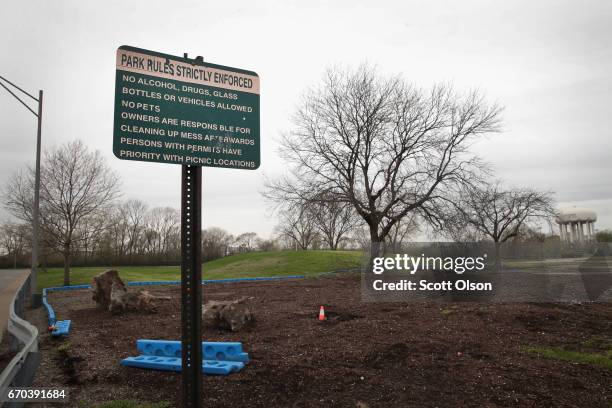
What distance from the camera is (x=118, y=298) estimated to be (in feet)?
36.2

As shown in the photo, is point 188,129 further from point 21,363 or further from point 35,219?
point 35,219

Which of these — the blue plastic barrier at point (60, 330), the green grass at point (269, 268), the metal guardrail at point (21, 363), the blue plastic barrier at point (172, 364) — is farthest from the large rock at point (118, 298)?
the green grass at point (269, 268)

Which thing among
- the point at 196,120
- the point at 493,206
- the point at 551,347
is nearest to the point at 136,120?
the point at 196,120

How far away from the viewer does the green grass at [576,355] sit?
234 inches

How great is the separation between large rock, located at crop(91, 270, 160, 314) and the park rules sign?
8593mm

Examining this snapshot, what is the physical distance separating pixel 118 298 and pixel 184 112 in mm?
9043

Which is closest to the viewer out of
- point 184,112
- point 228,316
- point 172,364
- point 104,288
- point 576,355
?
point 184,112

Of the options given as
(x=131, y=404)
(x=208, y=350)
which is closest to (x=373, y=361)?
(x=208, y=350)

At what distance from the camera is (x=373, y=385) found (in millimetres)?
5156

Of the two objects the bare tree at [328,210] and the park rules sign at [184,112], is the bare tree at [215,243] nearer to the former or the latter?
the bare tree at [328,210]

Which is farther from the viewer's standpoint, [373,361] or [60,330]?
[60,330]

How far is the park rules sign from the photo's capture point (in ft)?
10.7

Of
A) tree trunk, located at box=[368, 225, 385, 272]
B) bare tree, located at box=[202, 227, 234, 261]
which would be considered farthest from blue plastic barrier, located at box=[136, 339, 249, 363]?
bare tree, located at box=[202, 227, 234, 261]

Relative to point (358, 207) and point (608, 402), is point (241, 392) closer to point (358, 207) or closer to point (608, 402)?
point (608, 402)
